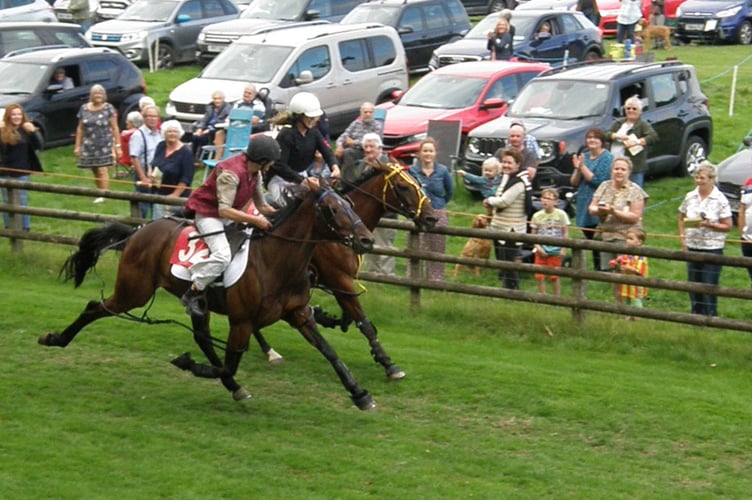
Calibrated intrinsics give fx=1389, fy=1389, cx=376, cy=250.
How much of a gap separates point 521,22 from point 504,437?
2073 cm

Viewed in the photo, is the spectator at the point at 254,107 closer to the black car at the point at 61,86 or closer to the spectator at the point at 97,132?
the spectator at the point at 97,132

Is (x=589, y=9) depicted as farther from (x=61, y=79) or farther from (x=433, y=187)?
(x=433, y=187)

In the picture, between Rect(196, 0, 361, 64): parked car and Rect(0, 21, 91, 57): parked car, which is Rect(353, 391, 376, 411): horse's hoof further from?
Rect(196, 0, 361, 64): parked car

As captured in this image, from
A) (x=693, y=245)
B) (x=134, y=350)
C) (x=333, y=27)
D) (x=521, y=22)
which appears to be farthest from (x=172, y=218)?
(x=521, y=22)

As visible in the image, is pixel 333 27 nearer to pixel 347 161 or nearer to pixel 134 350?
pixel 347 161

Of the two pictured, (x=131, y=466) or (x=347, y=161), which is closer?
(x=131, y=466)

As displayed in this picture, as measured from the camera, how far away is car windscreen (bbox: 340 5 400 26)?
1238 inches

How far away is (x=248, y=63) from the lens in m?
25.6

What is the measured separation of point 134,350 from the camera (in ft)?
44.5

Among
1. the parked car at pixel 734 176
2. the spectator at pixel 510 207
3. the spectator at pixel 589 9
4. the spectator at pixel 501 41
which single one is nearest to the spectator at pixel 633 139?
the parked car at pixel 734 176

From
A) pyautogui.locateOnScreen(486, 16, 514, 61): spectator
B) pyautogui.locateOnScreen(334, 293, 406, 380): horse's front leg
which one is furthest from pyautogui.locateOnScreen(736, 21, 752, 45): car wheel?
pyautogui.locateOnScreen(334, 293, 406, 380): horse's front leg

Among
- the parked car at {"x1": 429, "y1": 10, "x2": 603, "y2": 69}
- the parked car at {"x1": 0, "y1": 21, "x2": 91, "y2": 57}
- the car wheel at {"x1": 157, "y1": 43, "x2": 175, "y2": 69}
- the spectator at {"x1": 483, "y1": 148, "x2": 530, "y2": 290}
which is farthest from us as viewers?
the car wheel at {"x1": 157, "y1": 43, "x2": 175, "y2": 69}

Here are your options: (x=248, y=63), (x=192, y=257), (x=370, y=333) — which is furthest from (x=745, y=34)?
(x=192, y=257)

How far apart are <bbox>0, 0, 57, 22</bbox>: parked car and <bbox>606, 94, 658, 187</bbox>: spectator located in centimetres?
1995
